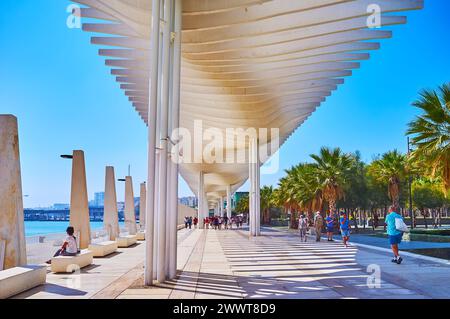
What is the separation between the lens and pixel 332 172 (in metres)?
28.3

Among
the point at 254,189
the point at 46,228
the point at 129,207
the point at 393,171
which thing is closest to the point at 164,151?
the point at 129,207

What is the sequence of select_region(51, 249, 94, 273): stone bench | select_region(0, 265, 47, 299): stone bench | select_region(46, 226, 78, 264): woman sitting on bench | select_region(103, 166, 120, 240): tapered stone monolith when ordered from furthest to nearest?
select_region(103, 166, 120, 240): tapered stone monolith
select_region(46, 226, 78, 264): woman sitting on bench
select_region(51, 249, 94, 273): stone bench
select_region(0, 265, 47, 299): stone bench

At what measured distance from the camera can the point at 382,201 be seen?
38250 mm

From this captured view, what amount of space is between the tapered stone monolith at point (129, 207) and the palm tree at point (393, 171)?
57.2 feet

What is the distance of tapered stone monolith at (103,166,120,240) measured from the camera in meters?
16.8

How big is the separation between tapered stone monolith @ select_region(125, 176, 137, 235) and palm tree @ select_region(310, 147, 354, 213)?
1237 cm

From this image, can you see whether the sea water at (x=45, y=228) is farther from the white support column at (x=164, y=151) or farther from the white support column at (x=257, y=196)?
the white support column at (x=164, y=151)

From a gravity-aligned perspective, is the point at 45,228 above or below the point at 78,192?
below

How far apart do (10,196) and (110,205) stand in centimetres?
977

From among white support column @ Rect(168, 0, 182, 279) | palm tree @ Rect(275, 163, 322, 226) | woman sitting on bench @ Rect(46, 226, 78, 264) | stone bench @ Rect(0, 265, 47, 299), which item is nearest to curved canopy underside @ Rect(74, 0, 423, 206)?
white support column @ Rect(168, 0, 182, 279)

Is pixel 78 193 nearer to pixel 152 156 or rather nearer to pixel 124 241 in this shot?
pixel 124 241

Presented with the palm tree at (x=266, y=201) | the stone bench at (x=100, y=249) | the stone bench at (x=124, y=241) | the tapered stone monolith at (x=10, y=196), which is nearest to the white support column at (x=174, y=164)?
the tapered stone monolith at (x=10, y=196)

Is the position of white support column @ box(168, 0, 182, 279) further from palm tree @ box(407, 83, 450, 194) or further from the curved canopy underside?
palm tree @ box(407, 83, 450, 194)

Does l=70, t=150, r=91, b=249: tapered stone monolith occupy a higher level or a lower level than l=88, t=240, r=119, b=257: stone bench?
higher
